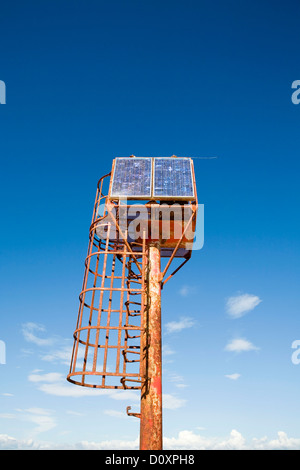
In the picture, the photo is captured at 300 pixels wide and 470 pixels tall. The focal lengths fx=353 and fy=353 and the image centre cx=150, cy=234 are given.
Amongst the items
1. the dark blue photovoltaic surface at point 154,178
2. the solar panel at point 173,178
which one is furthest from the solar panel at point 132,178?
the solar panel at point 173,178

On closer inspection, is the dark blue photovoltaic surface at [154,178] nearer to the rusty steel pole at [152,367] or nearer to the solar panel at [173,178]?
the solar panel at [173,178]

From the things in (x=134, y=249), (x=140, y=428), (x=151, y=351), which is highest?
(x=134, y=249)

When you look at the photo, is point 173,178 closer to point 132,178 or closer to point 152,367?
point 132,178

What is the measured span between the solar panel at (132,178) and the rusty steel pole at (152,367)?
9.86 feet

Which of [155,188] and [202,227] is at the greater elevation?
[155,188]

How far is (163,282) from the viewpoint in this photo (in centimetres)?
1449

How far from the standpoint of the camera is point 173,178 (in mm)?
15477

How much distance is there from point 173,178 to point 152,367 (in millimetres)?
7822

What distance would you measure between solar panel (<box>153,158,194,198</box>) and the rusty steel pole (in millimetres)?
3040

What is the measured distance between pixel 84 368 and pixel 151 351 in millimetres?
2428
